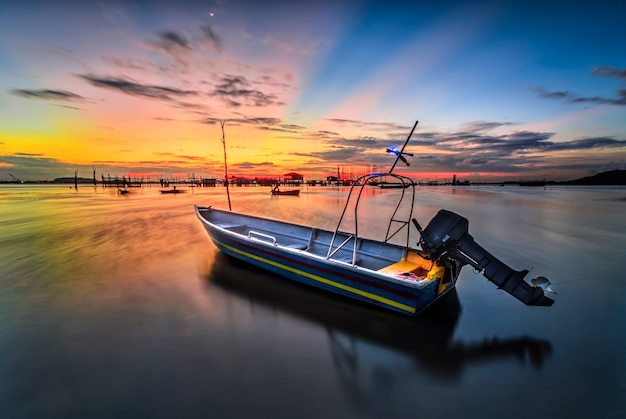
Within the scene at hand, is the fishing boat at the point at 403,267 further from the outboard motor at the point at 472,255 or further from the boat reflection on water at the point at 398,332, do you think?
the boat reflection on water at the point at 398,332

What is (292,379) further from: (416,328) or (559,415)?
(559,415)

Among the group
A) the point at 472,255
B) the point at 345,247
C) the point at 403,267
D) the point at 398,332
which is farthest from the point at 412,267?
the point at 345,247

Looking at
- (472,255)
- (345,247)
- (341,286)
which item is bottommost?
(341,286)

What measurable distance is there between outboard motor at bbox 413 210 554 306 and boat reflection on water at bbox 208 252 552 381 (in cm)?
91

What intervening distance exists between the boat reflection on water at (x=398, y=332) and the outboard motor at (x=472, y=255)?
35.7 inches

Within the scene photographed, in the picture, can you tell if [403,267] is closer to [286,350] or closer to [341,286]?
[341,286]

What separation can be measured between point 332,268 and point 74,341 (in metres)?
4.78

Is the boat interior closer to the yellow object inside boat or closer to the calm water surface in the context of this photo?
the yellow object inside boat

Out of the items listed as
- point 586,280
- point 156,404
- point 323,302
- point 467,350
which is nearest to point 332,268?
point 323,302

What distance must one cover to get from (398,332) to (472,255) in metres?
1.95

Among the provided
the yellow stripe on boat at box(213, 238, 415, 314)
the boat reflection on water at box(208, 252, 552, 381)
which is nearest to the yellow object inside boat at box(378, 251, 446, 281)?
the yellow stripe on boat at box(213, 238, 415, 314)

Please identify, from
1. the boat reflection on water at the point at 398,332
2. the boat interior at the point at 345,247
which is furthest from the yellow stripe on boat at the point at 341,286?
the boat interior at the point at 345,247

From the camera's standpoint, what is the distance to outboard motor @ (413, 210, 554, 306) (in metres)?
4.98

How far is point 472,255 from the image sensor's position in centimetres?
525
